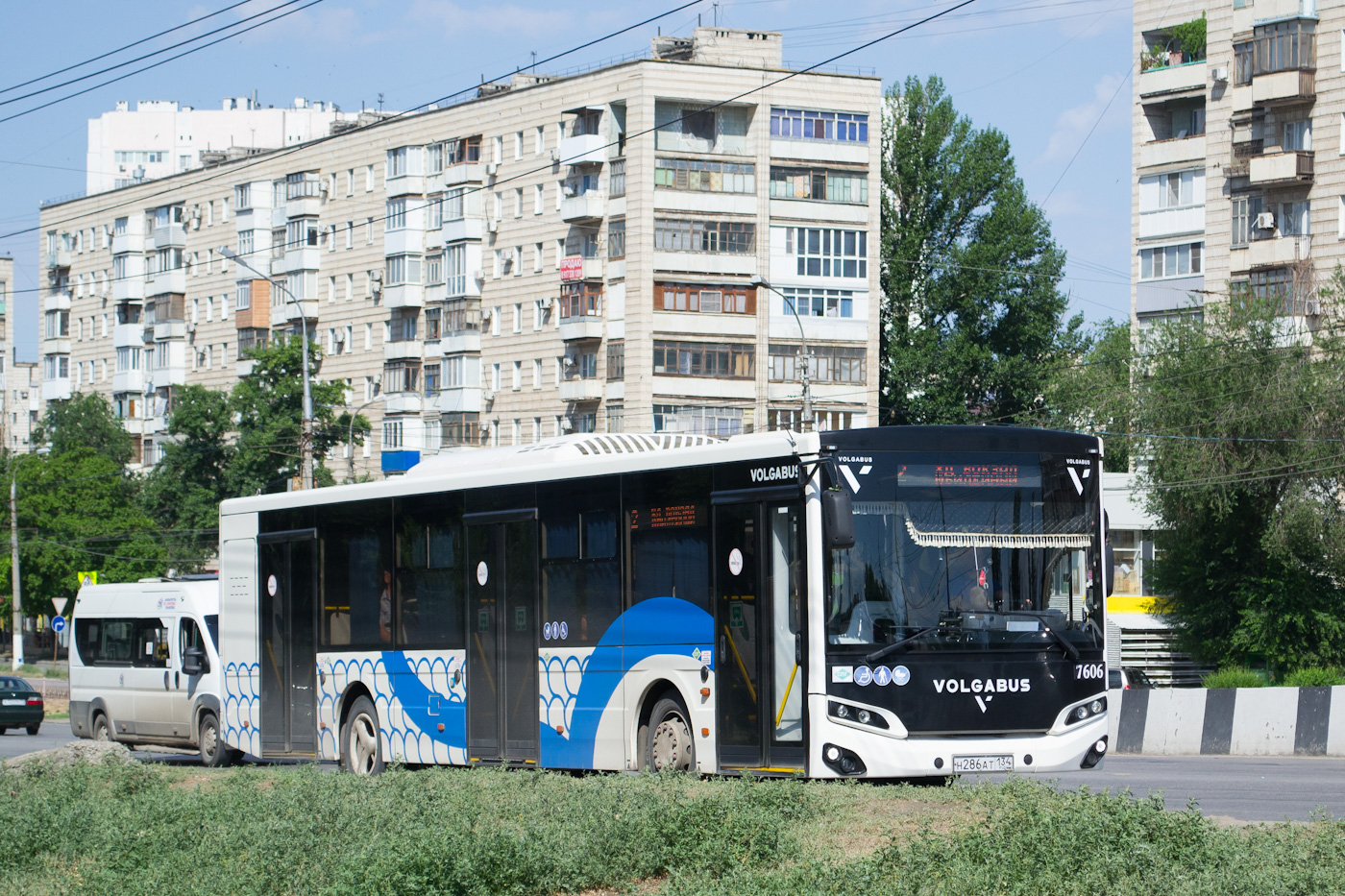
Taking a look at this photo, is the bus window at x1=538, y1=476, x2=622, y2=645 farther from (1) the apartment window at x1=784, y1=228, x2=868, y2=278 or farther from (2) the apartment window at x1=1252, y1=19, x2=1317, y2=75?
(1) the apartment window at x1=784, y1=228, x2=868, y2=278

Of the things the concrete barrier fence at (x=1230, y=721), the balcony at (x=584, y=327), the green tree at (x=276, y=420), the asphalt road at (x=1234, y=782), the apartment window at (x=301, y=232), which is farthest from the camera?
the apartment window at (x=301, y=232)

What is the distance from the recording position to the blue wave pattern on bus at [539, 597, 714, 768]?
14852mm

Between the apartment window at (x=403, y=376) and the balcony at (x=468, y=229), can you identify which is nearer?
the balcony at (x=468, y=229)

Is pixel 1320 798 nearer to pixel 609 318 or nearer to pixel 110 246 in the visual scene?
pixel 609 318

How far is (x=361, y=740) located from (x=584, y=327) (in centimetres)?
5163

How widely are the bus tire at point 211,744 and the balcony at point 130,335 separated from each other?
3006 inches

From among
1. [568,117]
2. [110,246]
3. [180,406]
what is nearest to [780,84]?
[568,117]

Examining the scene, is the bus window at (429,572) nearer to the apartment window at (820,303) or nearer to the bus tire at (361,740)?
the bus tire at (361,740)

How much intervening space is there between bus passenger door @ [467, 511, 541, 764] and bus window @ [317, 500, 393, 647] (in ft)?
5.63

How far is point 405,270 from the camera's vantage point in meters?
79.3

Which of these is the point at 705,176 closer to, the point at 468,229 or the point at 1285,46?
the point at 468,229

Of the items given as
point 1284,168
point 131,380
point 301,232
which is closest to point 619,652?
point 1284,168

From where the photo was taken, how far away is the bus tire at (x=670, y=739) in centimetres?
1482

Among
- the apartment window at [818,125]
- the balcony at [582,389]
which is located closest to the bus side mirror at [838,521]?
the balcony at [582,389]
